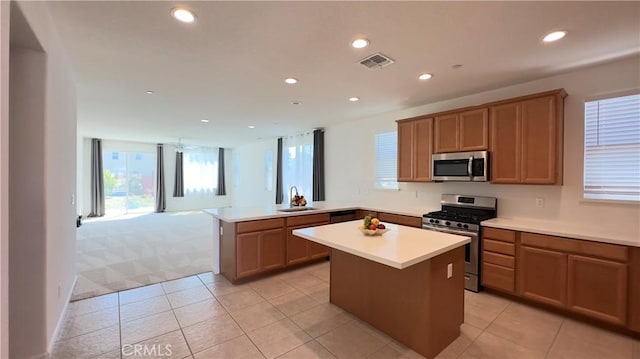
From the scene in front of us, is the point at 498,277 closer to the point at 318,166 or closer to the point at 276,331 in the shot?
the point at 276,331

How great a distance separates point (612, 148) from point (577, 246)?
45.4 inches

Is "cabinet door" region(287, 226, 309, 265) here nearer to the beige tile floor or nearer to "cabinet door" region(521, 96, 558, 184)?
the beige tile floor

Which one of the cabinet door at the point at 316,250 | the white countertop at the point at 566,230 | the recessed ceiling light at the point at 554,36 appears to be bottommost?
the cabinet door at the point at 316,250

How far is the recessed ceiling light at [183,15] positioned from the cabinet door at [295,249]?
2829 millimetres

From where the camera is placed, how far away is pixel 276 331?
Result: 2533 mm

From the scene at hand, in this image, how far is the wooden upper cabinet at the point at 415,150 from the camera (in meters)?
4.14

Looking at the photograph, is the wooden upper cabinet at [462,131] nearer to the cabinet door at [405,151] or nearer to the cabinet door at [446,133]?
the cabinet door at [446,133]

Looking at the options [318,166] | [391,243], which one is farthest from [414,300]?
[318,166]

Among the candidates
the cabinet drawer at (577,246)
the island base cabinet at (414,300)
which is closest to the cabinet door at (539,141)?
the cabinet drawer at (577,246)

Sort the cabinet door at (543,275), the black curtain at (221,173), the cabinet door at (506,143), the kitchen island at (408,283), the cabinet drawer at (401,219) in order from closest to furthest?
1. the kitchen island at (408,283)
2. the cabinet door at (543,275)
3. the cabinet door at (506,143)
4. the cabinet drawer at (401,219)
5. the black curtain at (221,173)

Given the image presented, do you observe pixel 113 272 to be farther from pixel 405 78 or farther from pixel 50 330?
pixel 405 78

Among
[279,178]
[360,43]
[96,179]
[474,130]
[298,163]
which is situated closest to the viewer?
[360,43]

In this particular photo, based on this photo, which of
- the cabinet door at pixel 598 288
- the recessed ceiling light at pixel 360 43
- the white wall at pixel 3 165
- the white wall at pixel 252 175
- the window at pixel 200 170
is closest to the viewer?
the white wall at pixel 3 165

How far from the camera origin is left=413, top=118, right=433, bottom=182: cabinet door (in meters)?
4.11
